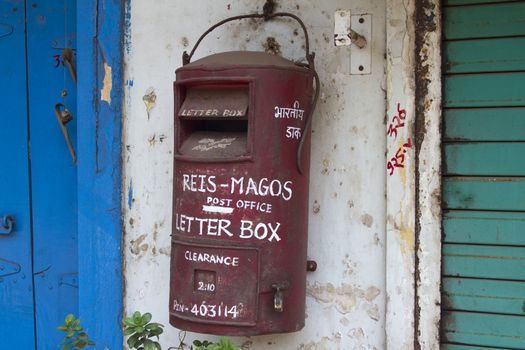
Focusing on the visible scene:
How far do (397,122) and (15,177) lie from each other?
2.10m

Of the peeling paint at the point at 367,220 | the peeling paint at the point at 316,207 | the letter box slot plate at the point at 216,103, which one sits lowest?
the peeling paint at the point at 367,220

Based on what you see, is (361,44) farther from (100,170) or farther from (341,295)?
(100,170)

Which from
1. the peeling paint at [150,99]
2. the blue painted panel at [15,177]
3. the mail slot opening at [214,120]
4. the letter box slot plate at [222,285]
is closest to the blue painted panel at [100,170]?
the peeling paint at [150,99]

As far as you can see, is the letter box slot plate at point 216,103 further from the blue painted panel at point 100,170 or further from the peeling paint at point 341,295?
the peeling paint at point 341,295

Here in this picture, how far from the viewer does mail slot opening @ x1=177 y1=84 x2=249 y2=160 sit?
2684 mm

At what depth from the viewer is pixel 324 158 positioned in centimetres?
301

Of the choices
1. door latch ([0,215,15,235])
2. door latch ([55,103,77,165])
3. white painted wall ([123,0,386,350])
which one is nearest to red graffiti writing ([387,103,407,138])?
white painted wall ([123,0,386,350])

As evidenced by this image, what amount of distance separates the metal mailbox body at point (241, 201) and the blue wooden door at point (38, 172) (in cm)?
109

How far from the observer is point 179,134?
282 centimetres

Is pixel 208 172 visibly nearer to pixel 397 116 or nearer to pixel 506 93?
pixel 397 116

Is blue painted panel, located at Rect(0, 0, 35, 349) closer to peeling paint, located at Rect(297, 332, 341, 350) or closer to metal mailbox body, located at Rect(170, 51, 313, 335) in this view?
metal mailbox body, located at Rect(170, 51, 313, 335)

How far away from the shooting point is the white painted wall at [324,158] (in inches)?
116

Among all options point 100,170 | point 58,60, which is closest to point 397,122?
point 100,170

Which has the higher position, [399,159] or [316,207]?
[399,159]
